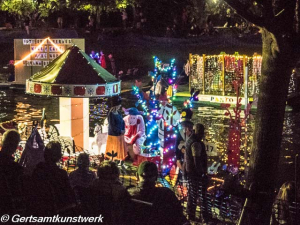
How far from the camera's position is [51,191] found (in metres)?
5.73

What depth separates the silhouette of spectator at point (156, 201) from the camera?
536 cm

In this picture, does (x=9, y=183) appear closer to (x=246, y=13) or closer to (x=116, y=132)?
(x=246, y=13)

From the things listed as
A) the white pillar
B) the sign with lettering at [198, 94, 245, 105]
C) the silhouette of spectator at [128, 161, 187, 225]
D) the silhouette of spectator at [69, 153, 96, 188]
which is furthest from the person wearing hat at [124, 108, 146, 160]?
the sign with lettering at [198, 94, 245, 105]

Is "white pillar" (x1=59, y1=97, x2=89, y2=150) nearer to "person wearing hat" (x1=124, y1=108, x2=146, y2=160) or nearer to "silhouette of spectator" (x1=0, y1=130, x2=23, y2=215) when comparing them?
"person wearing hat" (x1=124, y1=108, x2=146, y2=160)

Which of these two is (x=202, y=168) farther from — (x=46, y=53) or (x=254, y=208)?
(x=46, y=53)

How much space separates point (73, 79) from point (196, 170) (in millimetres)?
4557

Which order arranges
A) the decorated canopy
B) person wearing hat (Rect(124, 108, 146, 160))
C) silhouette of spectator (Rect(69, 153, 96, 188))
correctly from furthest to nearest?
person wearing hat (Rect(124, 108, 146, 160))
the decorated canopy
silhouette of spectator (Rect(69, 153, 96, 188))

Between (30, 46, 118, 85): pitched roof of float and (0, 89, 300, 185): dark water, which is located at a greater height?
(30, 46, 118, 85): pitched roof of float

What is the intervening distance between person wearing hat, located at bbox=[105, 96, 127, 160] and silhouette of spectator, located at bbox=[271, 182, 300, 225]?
592 centimetres

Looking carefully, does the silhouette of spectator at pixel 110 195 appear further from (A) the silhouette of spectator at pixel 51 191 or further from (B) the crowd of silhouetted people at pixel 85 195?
(A) the silhouette of spectator at pixel 51 191

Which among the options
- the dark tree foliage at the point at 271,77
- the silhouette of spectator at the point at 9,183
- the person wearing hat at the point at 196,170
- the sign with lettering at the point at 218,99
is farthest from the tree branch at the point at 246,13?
the sign with lettering at the point at 218,99

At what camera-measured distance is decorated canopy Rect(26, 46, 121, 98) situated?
38.5 feet

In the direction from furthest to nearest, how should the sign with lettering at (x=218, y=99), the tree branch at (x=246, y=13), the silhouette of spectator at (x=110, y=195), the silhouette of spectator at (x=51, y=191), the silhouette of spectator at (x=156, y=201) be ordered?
the sign with lettering at (x=218, y=99)
the tree branch at (x=246, y=13)
the silhouette of spectator at (x=51, y=191)
the silhouette of spectator at (x=110, y=195)
the silhouette of spectator at (x=156, y=201)

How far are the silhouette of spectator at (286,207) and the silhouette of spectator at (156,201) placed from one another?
1.29 metres
